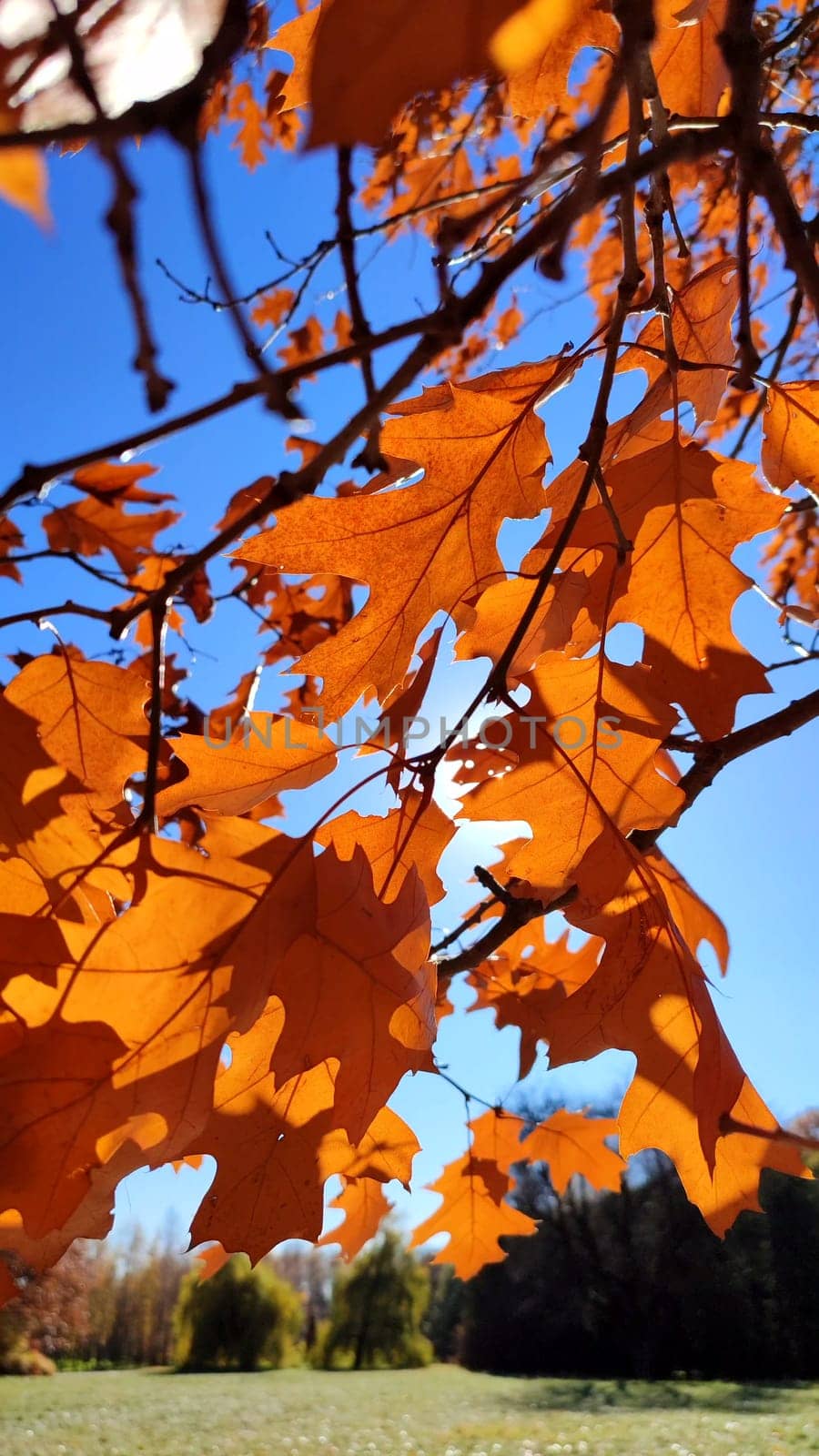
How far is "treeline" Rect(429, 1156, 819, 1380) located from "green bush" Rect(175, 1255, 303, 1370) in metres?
5.88

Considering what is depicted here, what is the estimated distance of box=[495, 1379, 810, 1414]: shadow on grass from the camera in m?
8.16

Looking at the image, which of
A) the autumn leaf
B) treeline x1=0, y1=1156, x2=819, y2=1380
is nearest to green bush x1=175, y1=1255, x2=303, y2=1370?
treeline x1=0, y1=1156, x2=819, y2=1380

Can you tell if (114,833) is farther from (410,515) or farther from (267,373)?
(267,373)

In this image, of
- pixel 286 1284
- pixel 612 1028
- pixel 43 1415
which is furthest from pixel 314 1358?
pixel 612 1028

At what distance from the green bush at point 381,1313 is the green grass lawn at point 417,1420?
105 inches

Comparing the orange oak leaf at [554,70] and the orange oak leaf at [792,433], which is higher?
the orange oak leaf at [554,70]

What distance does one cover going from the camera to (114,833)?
2.03ft

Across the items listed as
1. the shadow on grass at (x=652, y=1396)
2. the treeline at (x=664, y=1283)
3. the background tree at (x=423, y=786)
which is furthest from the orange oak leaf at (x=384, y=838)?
the shadow on grass at (x=652, y=1396)

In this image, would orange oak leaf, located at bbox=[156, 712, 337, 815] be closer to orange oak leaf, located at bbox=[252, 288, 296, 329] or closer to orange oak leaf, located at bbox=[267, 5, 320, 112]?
orange oak leaf, located at bbox=[267, 5, 320, 112]

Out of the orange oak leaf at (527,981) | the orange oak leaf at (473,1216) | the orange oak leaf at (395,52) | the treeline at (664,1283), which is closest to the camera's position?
the orange oak leaf at (395,52)

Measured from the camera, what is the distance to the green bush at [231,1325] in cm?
1485

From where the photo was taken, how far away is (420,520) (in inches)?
27.4

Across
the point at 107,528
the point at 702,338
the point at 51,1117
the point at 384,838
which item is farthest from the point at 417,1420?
the point at 702,338

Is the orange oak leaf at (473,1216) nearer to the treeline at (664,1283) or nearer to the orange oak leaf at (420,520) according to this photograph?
the orange oak leaf at (420,520)
